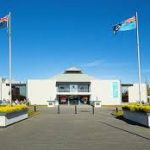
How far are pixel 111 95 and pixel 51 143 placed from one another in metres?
73.8

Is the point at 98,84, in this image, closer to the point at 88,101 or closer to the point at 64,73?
the point at 88,101

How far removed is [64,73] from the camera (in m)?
96.7

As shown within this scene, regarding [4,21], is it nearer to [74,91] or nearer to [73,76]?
[74,91]

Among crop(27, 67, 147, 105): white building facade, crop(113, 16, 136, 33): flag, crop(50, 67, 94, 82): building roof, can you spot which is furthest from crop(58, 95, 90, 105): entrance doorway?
crop(113, 16, 136, 33): flag

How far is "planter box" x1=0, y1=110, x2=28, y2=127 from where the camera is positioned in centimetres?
2156

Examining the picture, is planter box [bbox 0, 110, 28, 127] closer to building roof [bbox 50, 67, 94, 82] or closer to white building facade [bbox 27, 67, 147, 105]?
white building facade [bbox 27, 67, 147, 105]

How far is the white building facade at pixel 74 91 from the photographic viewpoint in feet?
281

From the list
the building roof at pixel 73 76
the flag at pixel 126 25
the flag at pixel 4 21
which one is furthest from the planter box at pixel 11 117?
the building roof at pixel 73 76

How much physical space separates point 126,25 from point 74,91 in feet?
198

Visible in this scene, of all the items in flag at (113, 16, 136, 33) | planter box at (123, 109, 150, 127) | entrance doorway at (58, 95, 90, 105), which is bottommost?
planter box at (123, 109, 150, 127)

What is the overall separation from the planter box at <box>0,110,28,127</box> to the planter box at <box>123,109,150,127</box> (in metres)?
8.51

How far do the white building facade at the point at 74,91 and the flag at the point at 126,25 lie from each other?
186ft

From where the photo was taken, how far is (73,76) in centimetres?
9200

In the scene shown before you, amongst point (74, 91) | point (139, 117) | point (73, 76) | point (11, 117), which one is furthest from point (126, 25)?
point (73, 76)
